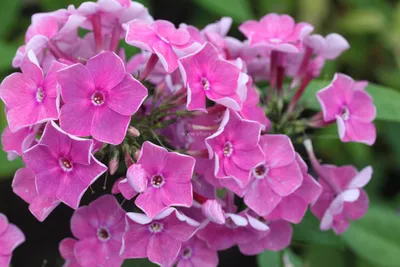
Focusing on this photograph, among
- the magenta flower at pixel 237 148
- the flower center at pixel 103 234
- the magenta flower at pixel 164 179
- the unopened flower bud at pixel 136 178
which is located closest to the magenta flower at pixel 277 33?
the magenta flower at pixel 237 148

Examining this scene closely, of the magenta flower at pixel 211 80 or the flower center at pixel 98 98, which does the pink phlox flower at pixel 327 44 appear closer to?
the magenta flower at pixel 211 80

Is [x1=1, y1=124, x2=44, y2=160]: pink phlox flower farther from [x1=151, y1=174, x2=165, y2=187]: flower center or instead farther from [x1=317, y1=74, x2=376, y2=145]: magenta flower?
[x1=317, y1=74, x2=376, y2=145]: magenta flower

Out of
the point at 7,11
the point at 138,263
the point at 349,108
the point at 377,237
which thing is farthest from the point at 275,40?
the point at 7,11

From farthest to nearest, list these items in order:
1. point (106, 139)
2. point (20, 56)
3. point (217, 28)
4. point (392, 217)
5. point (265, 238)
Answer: point (392, 217) < point (217, 28) < point (265, 238) < point (20, 56) < point (106, 139)

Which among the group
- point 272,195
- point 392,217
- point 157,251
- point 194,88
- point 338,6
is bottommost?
point 392,217

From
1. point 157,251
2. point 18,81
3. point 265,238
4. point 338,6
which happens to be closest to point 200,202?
point 157,251

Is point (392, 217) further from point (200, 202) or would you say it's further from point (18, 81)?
point (18, 81)
